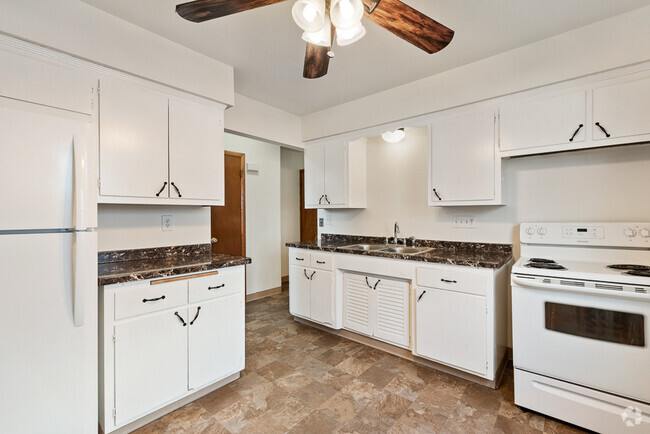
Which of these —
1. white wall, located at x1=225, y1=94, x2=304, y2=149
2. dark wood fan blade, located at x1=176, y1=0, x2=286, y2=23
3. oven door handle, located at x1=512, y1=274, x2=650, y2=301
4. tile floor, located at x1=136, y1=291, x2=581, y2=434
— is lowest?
tile floor, located at x1=136, y1=291, x2=581, y2=434

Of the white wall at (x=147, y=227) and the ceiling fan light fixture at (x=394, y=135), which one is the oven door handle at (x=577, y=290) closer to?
the ceiling fan light fixture at (x=394, y=135)

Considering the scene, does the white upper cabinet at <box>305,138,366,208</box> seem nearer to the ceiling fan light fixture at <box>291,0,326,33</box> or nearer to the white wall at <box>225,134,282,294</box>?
the white wall at <box>225,134,282,294</box>

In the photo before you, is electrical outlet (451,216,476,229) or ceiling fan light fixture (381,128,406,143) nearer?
electrical outlet (451,216,476,229)

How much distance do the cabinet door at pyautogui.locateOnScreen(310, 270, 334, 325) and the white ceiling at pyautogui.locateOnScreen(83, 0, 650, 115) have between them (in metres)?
1.88

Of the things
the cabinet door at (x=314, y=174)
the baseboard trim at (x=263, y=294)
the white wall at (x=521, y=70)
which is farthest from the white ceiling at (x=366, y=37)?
the baseboard trim at (x=263, y=294)

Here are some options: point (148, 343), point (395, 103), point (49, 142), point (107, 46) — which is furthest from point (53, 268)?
point (395, 103)

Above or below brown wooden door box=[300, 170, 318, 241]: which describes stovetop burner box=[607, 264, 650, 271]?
below

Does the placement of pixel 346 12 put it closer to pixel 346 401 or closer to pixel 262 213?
pixel 346 401

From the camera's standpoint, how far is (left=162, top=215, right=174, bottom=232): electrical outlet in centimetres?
234

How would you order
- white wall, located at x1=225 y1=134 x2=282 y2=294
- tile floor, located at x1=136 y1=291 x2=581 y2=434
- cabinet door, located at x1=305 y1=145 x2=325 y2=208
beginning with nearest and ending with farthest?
tile floor, located at x1=136 y1=291 x2=581 y2=434, cabinet door, located at x1=305 y1=145 x2=325 y2=208, white wall, located at x1=225 y1=134 x2=282 y2=294

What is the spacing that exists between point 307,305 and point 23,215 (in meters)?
2.38

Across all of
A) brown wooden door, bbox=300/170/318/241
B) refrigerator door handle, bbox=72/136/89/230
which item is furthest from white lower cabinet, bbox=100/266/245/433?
brown wooden door, bbox=300/170/318/241

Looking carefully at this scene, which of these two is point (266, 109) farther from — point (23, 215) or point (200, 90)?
point (23, 215)

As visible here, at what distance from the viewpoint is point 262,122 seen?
314cm
